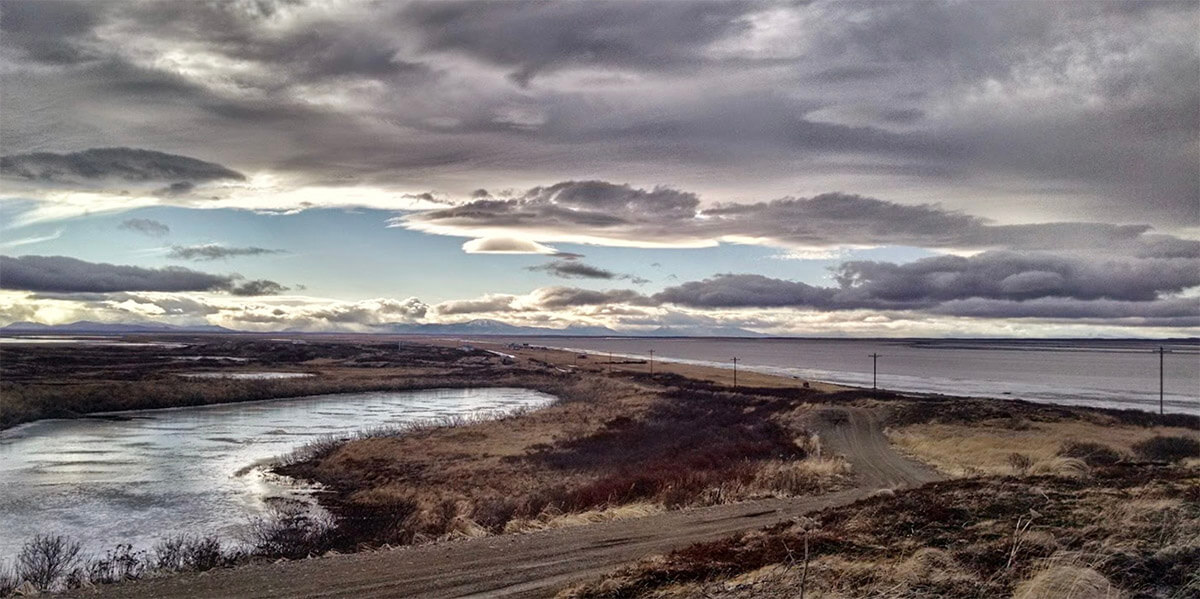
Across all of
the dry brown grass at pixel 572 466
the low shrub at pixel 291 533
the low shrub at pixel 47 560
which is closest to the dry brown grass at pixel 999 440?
the dry brown grass at pixel 572 466

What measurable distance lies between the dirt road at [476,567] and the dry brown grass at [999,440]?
17.0 metres

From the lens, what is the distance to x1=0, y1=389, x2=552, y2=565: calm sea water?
26594mm

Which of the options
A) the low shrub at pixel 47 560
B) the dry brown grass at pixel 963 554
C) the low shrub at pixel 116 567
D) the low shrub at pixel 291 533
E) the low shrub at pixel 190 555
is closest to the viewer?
the dry brown grass at pixel 963 554

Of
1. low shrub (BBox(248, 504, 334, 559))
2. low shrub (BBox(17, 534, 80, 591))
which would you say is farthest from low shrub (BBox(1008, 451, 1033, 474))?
→ low shrub (BBox(17, 534, 80, 591))

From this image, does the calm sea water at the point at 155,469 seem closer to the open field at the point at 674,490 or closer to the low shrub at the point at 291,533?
Result: the low shrub at the point at 291,533

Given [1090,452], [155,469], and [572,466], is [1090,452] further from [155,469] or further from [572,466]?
[155,469]

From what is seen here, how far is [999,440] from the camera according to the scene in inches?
1740

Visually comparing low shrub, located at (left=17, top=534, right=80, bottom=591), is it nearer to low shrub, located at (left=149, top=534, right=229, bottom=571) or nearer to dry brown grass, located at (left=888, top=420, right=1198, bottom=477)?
low shrub, located at (left=149, top=534, right=229, bottom=571)

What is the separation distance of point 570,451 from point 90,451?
28.1 meters

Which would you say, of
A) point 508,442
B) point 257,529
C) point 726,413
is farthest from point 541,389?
point 257,529

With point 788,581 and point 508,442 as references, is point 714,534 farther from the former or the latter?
point 508,442

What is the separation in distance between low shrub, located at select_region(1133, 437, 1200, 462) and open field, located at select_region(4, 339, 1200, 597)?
126cm

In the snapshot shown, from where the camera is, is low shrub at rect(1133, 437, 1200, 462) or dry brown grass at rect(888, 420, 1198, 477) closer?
dry brown grass at rect(888, 420, 1198, 477)

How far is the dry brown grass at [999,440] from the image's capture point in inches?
1378
